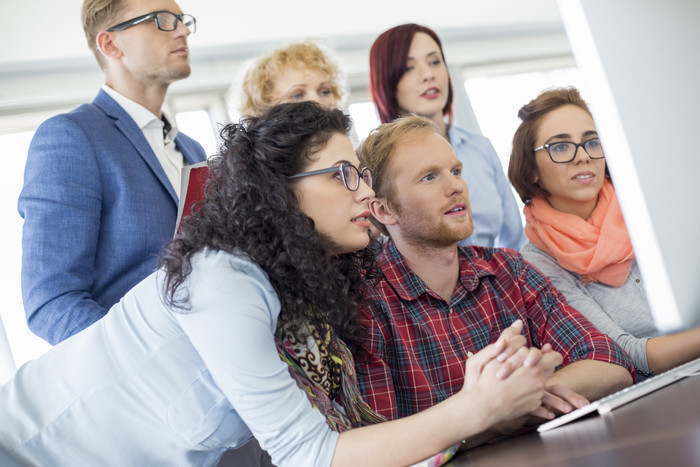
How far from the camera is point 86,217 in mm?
1405

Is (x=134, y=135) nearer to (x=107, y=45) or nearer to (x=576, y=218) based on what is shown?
(x=107, y=45)

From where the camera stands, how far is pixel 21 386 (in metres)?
Answer: 1.00

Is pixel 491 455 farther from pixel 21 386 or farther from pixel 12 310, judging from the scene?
pixel 12 310

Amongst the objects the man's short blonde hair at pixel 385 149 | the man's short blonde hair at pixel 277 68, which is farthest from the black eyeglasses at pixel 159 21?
the man's short blonde hair at pixel 385 149

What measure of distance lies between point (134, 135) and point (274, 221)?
71cm

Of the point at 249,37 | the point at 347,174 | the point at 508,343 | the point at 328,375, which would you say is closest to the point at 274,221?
the point at 347,174

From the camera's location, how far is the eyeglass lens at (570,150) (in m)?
1.75

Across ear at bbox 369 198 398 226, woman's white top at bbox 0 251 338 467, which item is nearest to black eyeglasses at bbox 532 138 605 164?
ear at bbox 369 198 398 226

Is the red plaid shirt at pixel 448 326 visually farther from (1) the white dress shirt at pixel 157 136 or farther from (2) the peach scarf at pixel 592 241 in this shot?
(1) the white dress shirt at pixel 157 136

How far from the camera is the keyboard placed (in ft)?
3.08

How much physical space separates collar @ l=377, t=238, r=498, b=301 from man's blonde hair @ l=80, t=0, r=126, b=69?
844 mm

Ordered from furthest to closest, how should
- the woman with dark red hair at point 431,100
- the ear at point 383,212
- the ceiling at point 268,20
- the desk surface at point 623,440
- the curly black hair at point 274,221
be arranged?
the ceiling at point 268,20 → the woman with dark red hair at point 431,100 → the ear at point 383,212 → the curly black hair at point 274,221 → the desk surface at point 623,440

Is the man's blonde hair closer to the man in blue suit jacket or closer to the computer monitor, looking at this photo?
the man in blue suit jacket

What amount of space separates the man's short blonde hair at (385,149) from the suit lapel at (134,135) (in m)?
0.45
